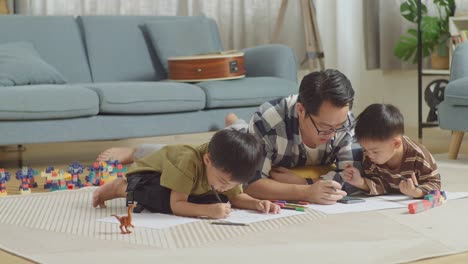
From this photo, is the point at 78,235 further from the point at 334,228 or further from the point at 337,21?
the point at 337,21

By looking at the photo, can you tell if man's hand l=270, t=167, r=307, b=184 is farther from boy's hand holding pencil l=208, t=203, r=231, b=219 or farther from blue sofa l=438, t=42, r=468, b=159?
blue sofa l=438, t=42, r=468, b=159

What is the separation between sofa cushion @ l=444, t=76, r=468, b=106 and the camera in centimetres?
388

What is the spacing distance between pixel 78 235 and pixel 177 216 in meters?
0.34

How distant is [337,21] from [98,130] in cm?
234

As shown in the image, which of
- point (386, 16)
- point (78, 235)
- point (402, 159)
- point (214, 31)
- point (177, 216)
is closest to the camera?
point (78, 235)

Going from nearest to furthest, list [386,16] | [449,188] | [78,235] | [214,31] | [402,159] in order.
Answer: [78,235], [402,159], [449,188], [214,31], [386,16]

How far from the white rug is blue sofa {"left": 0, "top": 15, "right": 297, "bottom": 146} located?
3.74ft

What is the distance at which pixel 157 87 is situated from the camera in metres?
4.22

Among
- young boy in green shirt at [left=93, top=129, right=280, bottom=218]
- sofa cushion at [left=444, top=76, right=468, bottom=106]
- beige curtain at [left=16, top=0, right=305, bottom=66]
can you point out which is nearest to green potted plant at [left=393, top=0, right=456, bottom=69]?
beige curtain at [left=16, top=0, right=305, bottom=66]

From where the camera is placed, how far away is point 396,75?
5.89 metres

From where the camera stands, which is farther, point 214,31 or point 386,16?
point 386,16

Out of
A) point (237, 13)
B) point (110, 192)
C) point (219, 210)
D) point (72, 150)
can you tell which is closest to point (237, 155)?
point (219, 210)

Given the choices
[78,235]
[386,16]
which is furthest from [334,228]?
[386,16]

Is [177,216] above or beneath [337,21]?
beneath
